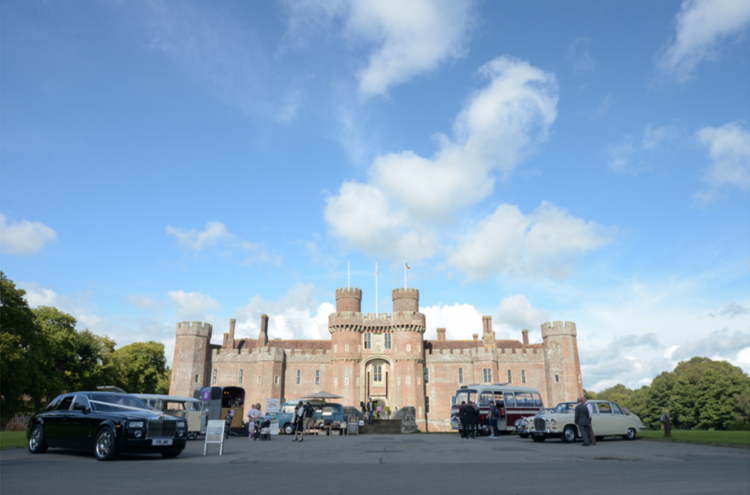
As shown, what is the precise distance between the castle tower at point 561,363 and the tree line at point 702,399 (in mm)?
8441

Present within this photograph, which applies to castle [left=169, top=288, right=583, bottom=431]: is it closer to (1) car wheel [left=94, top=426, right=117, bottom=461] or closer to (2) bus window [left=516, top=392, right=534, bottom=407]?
(2) bus window [left=516, top=392, right=534, bottom=407]

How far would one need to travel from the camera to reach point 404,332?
2067 inches

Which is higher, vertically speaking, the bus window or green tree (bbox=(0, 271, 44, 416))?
green tree (bbox=(0, 271, 44, 416))

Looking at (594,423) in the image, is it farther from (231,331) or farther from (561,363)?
(231,331)

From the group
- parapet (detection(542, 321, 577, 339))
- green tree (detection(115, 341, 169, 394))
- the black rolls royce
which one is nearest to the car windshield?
the black rolls royce

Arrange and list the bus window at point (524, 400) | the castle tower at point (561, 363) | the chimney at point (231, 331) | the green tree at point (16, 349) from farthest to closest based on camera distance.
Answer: the chimney at point (231, 331) < the castle tower at point (561, 363) < the green tree at point (16, 349) < the bus window at point (524, 400)

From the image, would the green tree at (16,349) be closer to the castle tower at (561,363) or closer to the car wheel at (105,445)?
the car wheel at (105,445)

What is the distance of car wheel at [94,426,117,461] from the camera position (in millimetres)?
12023

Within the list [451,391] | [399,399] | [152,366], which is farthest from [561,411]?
[152,366]

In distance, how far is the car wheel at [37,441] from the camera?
44.3 ft

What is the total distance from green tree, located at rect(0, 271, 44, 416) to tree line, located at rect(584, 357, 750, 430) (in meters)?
54.2

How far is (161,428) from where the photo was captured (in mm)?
12664

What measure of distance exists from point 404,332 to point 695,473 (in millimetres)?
42883

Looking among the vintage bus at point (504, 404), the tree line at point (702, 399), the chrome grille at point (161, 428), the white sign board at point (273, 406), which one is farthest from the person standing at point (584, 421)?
the tree line at point (702, 399)
